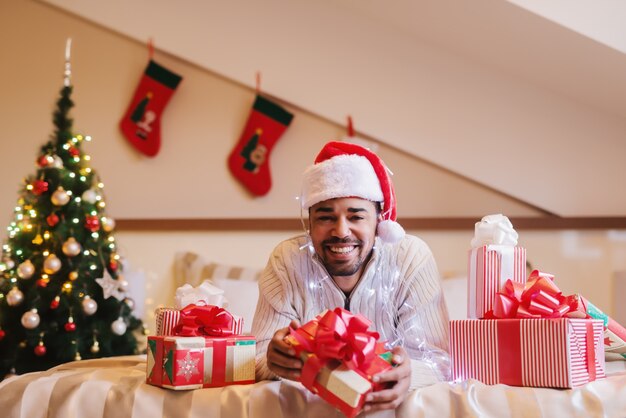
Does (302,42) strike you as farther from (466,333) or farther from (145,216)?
(466,333)

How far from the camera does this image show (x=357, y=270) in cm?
189

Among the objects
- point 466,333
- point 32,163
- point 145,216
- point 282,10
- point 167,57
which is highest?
point 282,10

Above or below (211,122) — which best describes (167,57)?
above

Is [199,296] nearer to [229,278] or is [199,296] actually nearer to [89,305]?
[89,305]

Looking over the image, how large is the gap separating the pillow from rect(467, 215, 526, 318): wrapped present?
1119 millimetres

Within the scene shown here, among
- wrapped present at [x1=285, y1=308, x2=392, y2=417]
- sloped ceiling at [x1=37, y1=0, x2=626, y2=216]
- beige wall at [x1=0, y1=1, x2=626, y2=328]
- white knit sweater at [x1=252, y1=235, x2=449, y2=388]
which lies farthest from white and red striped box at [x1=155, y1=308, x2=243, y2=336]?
sloped ceiling at [x1=37, y1=0, x2=626, y2=216]

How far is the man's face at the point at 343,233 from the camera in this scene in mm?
1816

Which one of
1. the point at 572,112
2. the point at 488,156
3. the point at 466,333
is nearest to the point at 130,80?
the point at 488,156

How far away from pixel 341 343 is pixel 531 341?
18.1 inches

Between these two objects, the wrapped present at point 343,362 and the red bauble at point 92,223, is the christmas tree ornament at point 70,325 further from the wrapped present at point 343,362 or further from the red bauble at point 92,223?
the wrapped present at point 343,362

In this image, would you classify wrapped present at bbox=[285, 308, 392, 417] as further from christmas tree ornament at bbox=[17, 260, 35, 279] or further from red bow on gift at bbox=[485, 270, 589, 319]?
christmas tree ornament at bbox=[17, 260, 35, 279]

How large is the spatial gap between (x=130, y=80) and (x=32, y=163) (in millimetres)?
643

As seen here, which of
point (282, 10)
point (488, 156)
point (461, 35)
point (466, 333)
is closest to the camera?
point (466, 333)

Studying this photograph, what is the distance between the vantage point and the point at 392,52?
3492 mm
